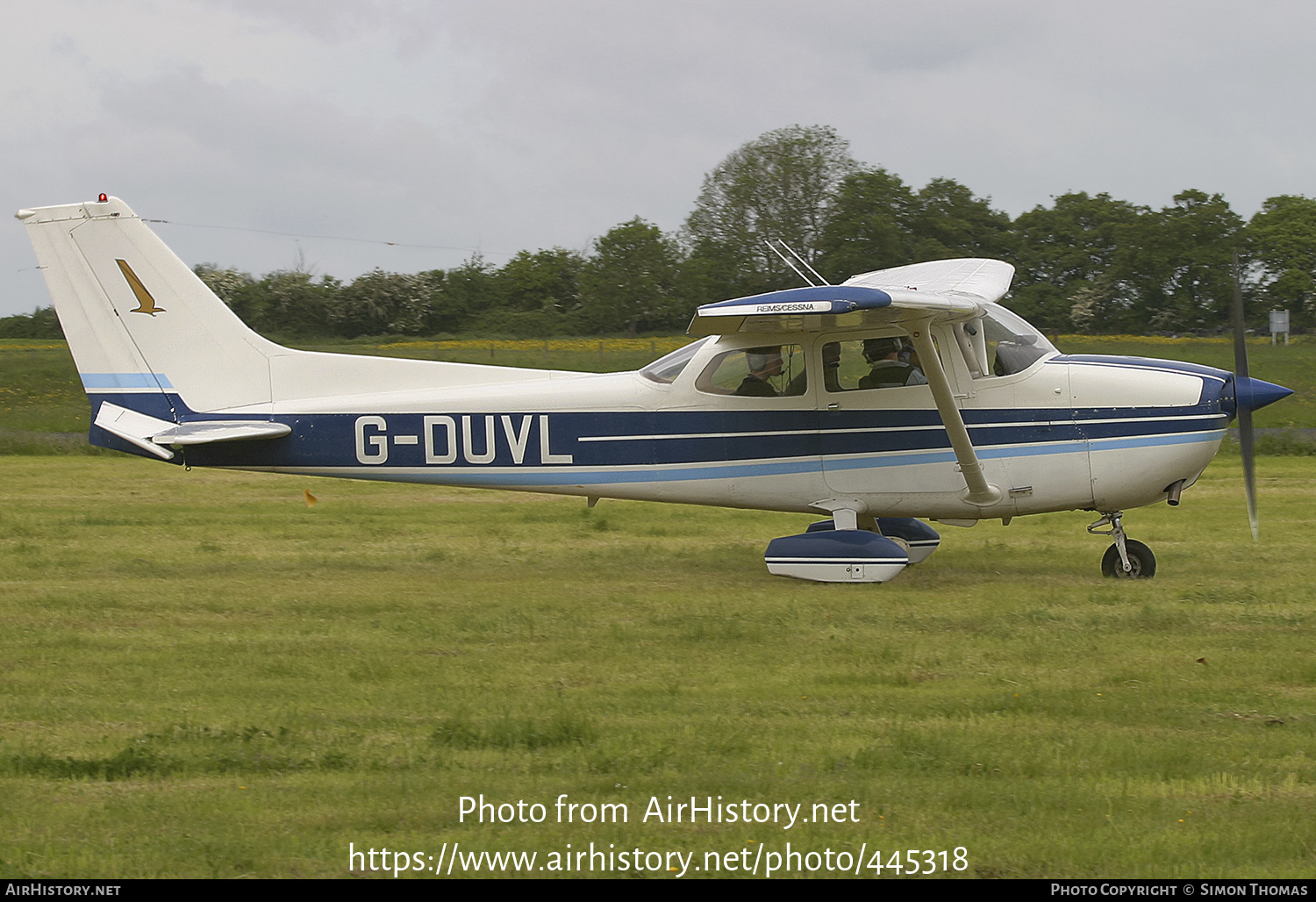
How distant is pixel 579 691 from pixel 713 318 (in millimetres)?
3417

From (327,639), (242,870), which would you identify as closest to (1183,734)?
(242,870)

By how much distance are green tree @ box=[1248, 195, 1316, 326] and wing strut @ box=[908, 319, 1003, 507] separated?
27776mm

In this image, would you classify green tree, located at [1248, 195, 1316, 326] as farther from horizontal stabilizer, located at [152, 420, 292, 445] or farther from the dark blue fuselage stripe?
horizontal stabilizer, located at [152, 420, 292, 445]

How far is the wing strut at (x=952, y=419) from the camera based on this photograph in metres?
9.35

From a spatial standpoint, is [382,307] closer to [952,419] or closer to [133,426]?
[133,426]

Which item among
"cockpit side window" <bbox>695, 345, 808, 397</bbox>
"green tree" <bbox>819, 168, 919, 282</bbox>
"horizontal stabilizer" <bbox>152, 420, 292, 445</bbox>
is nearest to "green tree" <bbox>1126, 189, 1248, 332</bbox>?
"green tree" <bbox>819, 168, 919, 282</bbox>

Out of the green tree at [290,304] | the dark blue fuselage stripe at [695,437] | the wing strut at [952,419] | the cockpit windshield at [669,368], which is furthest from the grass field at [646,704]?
the green tree at [290,304]

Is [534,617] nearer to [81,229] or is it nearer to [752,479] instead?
[752,479]

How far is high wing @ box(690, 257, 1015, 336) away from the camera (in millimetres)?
8195

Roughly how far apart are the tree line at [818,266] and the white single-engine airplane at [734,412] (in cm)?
2019

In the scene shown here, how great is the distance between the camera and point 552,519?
1423cm

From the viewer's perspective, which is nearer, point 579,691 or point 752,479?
point 579,691

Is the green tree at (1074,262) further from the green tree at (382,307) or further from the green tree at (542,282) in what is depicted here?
the green tree at (382,307)
